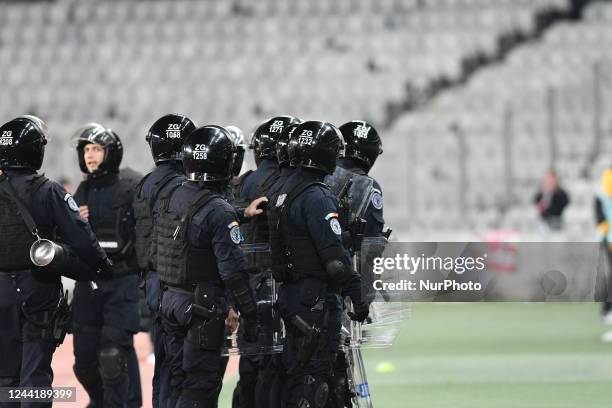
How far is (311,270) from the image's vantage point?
739 centimetres

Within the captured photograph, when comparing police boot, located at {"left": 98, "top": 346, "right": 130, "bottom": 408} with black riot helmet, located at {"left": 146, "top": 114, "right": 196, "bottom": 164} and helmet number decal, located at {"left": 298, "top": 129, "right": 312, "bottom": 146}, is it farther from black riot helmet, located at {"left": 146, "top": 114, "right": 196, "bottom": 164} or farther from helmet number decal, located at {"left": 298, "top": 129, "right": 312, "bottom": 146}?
helmet number decal, located at {"left": 298, "top": 129, "right": 312, "bottom": 146}

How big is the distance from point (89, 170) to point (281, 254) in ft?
8.39

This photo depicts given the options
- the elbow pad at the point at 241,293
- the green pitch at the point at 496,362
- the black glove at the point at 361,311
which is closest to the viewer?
the elbow pad at the point at 241,293

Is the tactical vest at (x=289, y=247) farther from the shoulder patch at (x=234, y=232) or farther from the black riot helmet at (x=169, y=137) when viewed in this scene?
the black riot helmet at (x=169, y=137)

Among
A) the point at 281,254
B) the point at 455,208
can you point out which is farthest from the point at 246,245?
the point at 455,208

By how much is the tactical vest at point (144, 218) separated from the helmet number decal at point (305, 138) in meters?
1.28

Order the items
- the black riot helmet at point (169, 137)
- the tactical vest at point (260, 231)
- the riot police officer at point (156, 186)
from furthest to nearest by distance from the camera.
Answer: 1. the black riot helmet at point (169, 137)
2. the riot police officer at point (156, 186)
3. the tactical vest at point (260, 231)

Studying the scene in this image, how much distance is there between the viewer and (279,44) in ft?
80.8

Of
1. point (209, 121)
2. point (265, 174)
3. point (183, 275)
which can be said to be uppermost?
point (209, 121)

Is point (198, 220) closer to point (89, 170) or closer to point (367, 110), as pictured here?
point (89, 170)

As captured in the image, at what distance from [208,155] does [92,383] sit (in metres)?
2.72

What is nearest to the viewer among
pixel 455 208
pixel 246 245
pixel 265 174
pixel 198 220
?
pixel 198 220

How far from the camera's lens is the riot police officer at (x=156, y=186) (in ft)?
27.6

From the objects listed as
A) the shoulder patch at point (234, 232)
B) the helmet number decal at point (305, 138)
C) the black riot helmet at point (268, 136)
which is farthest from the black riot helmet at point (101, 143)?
the shoulder patch at point (234, 232)
